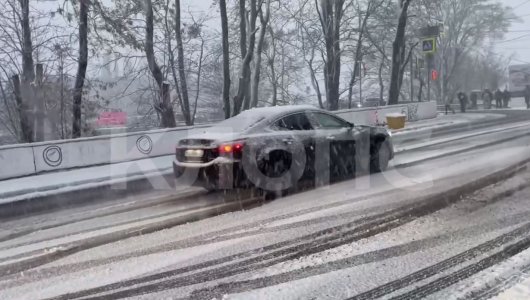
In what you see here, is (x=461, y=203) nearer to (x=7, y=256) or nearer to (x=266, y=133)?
(x=266, y=133)

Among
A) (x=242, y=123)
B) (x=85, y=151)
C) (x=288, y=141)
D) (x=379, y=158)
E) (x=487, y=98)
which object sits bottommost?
(x=379, y=158)

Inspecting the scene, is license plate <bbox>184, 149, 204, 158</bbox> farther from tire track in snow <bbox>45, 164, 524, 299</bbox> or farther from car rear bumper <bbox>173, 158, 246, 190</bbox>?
tire track in snow <bbox>45, 164, 524, 299</bbox>

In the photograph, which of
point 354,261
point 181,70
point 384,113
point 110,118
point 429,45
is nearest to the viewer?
point 354,261

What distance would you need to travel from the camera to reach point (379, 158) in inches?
352

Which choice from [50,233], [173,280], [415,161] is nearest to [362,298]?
[173,280]

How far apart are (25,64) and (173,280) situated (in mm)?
16132

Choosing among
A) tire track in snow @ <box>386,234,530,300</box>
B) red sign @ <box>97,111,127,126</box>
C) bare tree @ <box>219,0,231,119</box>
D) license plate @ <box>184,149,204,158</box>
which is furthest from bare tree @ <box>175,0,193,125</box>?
tire track in snow @ <box>386,234,530,300</box>

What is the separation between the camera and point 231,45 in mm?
32219

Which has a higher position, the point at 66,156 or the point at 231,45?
the point at 231,45

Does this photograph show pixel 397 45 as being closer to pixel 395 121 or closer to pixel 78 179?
pixel 395 121

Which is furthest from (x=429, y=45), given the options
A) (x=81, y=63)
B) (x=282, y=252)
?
(x=282, y=252)

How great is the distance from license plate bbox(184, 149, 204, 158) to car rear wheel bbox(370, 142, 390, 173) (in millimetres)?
3463

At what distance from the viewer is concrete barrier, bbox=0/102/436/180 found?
1062cm

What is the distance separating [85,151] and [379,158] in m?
7.26
